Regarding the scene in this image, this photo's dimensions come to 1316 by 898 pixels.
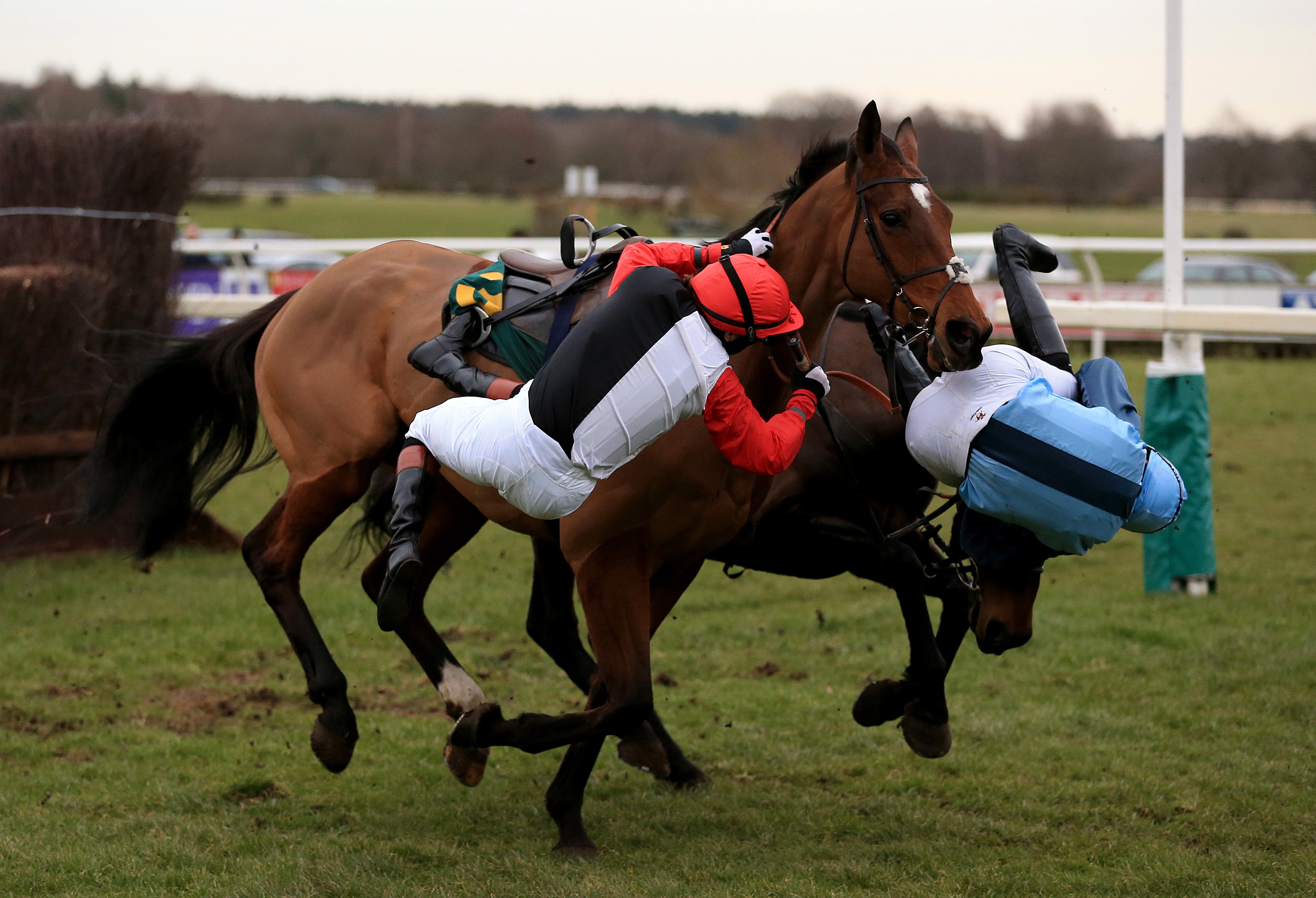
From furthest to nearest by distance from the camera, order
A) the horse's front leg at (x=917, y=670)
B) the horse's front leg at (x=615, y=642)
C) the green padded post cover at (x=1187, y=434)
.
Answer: the green padded post cover at (x=1187, y=434)
the horse's front leg at (x=917, y=670)
the horse's front leg at (x=615, y=642)

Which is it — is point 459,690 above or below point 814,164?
below

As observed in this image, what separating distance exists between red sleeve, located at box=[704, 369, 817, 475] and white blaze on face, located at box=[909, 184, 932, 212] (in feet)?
2.22

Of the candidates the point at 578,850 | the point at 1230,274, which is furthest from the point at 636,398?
the point at 1230,274

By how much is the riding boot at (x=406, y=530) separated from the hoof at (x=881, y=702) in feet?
5.50

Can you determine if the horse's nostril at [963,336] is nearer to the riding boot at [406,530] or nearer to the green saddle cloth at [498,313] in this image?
the green saddle cloth at [498,313]

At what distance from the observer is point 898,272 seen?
10.8 ft

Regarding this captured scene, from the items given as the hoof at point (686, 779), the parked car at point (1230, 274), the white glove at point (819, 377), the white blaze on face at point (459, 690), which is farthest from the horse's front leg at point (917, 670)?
the parked car at point (1230, 274)

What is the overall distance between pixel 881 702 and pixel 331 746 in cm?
181

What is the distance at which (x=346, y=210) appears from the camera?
3903cm

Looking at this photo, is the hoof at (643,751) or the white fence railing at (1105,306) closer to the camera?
the hoof at (643,751)

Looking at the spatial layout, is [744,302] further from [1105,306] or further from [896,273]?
[1105,306]

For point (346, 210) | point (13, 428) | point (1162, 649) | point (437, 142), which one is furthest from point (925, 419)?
point (437, 142)

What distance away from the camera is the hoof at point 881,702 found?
14.0 feet

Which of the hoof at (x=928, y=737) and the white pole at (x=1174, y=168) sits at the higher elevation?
the white pole at (x=1174, y=168)
